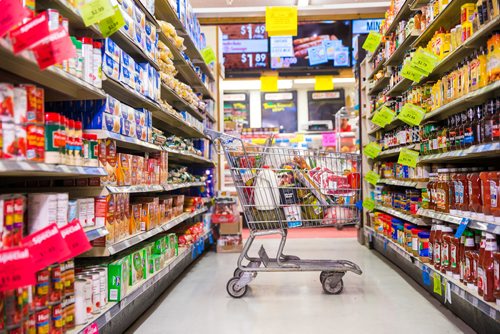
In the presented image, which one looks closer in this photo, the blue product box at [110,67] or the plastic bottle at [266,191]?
the blue product box at [110,67]

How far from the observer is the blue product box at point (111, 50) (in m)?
2.36

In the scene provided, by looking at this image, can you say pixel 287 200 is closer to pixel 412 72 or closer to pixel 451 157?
pixel 451 157

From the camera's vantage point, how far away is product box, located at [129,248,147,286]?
2.70m

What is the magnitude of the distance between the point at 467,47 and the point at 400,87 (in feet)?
5.71

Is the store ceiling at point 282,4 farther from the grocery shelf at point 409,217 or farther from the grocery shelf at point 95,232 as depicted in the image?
the grocery shelf at point 95,232

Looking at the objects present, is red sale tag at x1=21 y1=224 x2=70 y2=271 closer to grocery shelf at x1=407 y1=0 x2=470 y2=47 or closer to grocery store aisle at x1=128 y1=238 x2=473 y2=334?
grocery store aisle at x1=128 y1=238 x2=473 y2=334

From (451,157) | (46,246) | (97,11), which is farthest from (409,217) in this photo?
(46,246)

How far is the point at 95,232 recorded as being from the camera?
84.4 inches

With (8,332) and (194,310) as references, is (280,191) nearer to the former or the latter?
(194,310)

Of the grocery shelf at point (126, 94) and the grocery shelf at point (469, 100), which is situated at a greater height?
the grocery shelf at point (126, 94)

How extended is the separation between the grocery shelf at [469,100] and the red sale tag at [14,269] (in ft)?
7.23

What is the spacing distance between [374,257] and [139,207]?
3.19 metres

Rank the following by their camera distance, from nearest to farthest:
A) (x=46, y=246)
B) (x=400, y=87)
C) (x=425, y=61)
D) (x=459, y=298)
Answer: (x=46, y=246) → (x=459, y=298) → (x=425, y=61) → (x=400, y=87)

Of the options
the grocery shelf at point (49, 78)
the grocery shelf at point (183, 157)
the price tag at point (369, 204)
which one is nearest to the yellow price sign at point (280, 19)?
the grocery shelf at point (183, 157)
